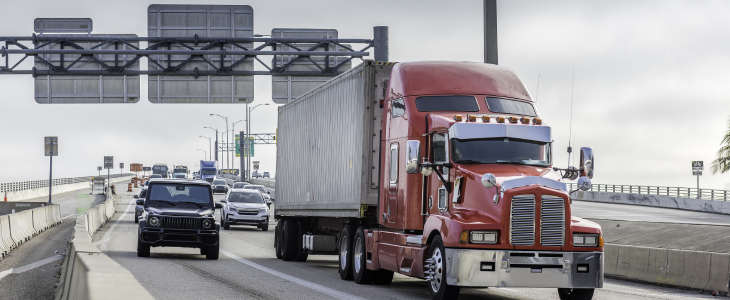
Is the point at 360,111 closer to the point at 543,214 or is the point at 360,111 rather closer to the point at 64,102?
the point at 543,214

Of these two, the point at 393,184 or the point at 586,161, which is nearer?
the point at 586,161

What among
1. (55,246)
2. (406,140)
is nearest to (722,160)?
(55,246)

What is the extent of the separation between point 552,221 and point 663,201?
182 feet

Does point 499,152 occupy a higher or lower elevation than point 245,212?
higher

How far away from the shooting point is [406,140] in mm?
14258

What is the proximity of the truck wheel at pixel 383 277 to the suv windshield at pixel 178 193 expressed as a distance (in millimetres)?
7472

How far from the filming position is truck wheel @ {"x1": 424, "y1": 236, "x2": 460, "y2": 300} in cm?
1234

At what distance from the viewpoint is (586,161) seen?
42.2 ft

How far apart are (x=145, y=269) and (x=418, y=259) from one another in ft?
22.3

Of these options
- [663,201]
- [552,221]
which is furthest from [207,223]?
[663,201]

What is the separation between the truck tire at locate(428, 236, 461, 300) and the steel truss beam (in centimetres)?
1672

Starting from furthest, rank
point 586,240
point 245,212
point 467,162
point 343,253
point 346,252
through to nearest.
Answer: point 245,212 < point 343,253 < point 346,252 < point 467,162 < point 586,240

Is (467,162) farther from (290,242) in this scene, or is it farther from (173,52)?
(173,52)

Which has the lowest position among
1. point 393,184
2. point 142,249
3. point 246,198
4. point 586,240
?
point 142,249
